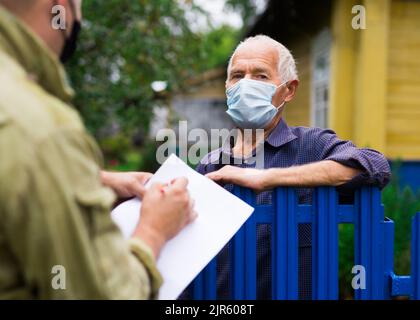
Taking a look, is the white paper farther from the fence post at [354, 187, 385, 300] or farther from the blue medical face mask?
the blue medical face mask

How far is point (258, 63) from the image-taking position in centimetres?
231

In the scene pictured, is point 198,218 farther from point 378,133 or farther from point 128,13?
point 128,13

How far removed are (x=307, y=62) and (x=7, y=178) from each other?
9.59m

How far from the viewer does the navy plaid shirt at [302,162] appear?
1.82 metres

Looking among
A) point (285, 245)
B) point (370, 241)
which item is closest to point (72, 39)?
point (285, 245)

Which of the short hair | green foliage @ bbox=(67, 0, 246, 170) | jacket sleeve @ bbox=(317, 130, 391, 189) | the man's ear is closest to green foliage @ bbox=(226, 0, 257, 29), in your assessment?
green foliage @ bbox=(67, 0, 246, 170)

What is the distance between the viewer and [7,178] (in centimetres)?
97

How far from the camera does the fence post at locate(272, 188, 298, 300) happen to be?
1.87m

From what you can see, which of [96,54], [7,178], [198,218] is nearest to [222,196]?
[198,218]

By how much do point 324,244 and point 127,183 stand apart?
756 millimetres

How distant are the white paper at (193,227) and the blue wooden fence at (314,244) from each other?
209 millimetres

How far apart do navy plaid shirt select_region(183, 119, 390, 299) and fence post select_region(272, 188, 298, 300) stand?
0.12 metres

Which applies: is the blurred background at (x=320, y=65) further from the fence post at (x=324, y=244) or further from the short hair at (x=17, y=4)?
the short hair at (x=17, y=4)

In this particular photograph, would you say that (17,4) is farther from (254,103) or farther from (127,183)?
(254,103)
